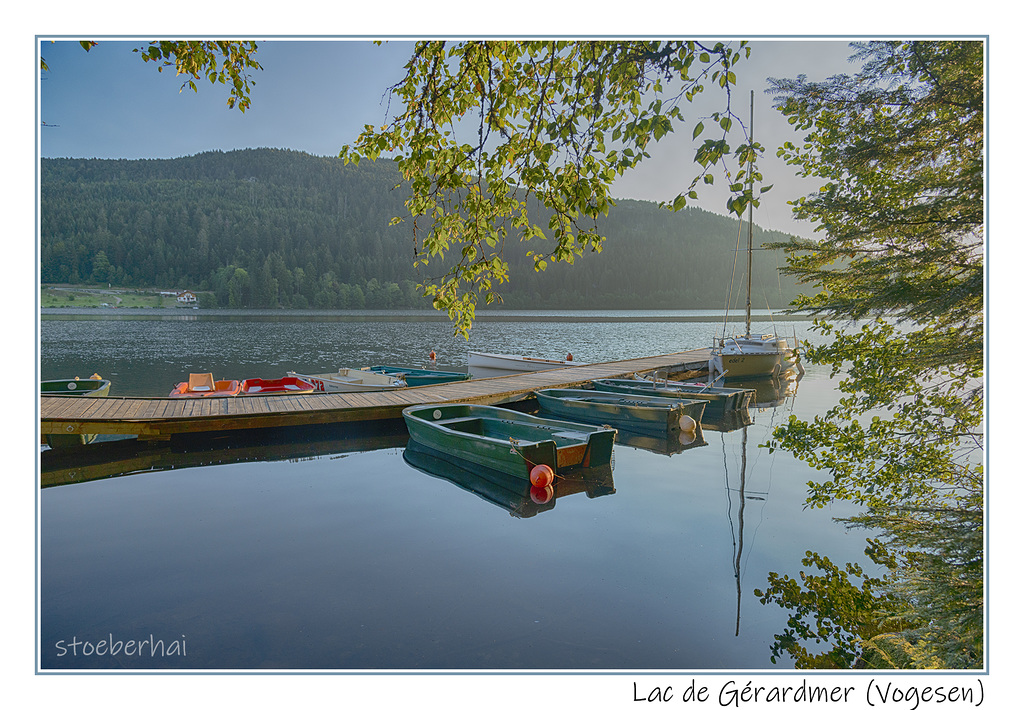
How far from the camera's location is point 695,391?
14562 mm

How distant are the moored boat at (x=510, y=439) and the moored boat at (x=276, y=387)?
4.00 meters

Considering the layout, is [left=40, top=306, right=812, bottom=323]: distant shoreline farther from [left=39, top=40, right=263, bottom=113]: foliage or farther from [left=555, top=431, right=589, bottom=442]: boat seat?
[left=39, top=40, right=263, bottom=113]: foliage

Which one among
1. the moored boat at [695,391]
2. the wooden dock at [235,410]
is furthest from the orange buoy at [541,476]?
the moored boat at [695,391]

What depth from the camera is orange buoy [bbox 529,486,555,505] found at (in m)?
7.57

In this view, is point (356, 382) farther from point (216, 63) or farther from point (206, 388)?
point (216, 63)

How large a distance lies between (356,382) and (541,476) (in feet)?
30.6

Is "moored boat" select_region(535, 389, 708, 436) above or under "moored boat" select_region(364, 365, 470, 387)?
under

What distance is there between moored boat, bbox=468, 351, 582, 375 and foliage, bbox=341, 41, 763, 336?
52.6 ft

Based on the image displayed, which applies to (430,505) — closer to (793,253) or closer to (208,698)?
(208,698)

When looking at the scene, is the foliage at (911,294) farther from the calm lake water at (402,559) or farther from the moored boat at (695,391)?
the moored boat at (695,391)

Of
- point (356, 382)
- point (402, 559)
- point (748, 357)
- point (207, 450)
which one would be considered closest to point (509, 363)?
point (356, 382)

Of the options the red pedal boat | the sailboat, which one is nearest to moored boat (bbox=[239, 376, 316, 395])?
the red pedal boat
